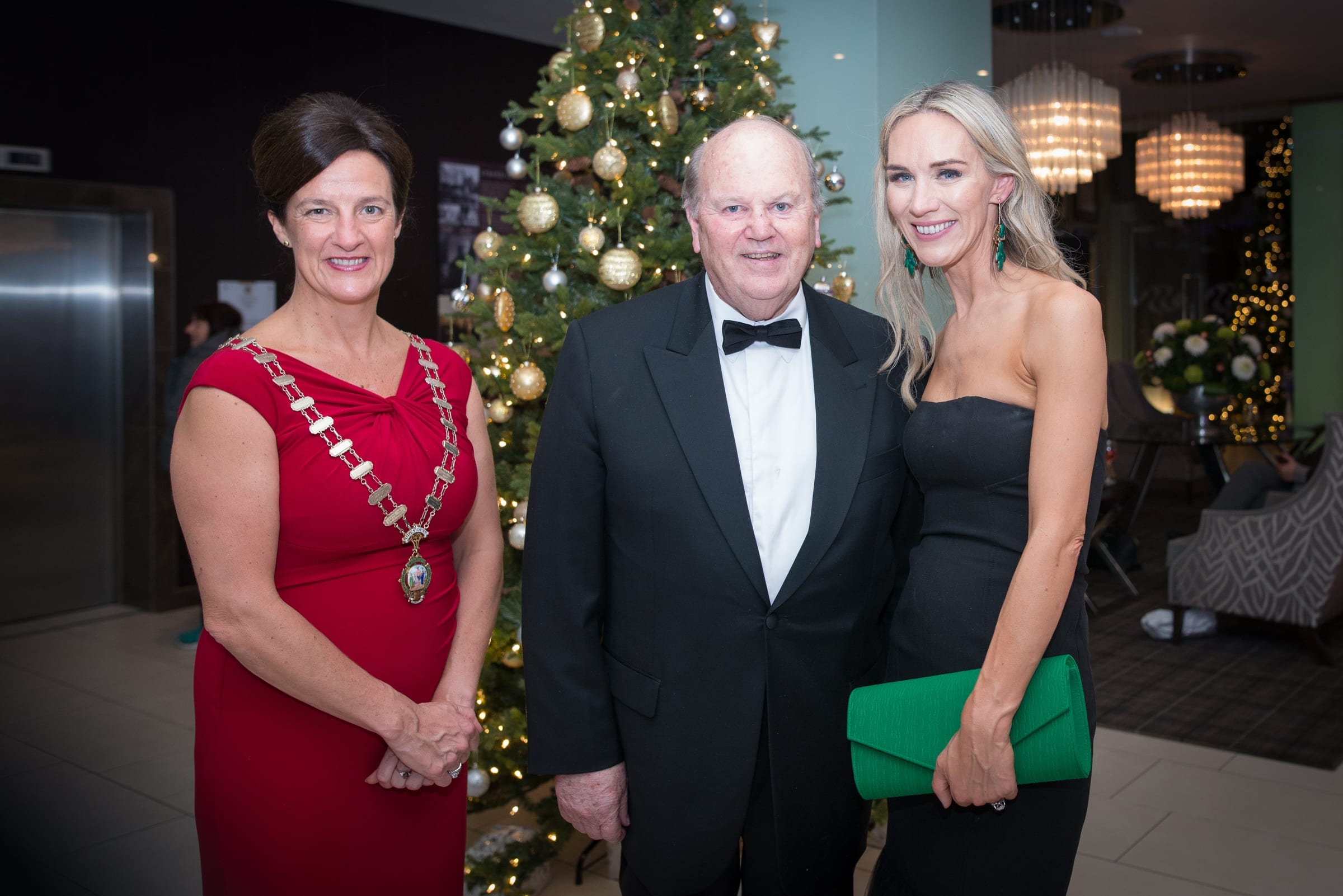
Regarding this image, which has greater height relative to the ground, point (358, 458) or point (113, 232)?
point (113, 232)

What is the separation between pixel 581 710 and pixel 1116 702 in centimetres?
402

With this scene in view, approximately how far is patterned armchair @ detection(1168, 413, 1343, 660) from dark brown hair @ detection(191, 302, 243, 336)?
5.46m

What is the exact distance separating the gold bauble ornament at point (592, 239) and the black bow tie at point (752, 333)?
123 centimetres

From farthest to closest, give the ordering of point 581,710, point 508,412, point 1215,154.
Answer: point 1215,154 < point 508,412 < point 581,710

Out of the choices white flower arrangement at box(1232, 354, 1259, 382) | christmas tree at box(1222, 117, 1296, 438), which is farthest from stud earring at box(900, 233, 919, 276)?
christmas tree at box(1222, 117, 1296, 438)

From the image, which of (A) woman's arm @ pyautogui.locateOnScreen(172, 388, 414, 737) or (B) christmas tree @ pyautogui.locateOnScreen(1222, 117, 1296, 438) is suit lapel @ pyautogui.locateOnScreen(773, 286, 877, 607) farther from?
(B) christmas tree @ pyautogui.locateOnScreen(1222, 117, 1296, 438)

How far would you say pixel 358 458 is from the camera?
5.62 ft

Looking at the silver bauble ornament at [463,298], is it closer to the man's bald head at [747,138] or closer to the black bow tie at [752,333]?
the man's bald head at [747,138]

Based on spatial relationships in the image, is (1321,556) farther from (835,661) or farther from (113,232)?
(113,232)

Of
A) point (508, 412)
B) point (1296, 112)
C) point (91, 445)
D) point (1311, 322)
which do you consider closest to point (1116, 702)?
point (508, 412)

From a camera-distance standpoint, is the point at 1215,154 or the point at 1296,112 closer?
the point at 1215,154

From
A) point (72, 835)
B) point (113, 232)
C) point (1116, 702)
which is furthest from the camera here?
point (113, 232)

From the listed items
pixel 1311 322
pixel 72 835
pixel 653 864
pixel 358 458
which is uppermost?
pixel 1311 322

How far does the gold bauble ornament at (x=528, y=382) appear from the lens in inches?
118
